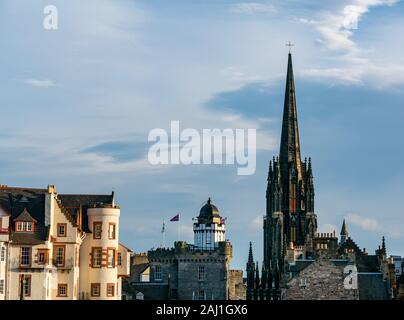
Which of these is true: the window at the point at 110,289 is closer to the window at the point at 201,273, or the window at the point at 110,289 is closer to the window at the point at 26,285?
the window at the point at 26,285

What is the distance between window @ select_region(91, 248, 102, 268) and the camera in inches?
3243

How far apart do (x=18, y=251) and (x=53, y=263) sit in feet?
9.24

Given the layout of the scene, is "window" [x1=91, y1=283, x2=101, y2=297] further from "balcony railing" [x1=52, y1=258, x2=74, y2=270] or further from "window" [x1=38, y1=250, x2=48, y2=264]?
"window" [x1=38, y1=250, x2=48, y2=264]

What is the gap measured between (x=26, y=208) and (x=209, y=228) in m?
56.4

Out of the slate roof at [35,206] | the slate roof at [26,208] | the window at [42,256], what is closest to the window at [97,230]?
the slate roof at [35,206]

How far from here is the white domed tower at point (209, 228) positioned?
442 feet

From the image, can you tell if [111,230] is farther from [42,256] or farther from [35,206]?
[42,256]

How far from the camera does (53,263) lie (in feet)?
262

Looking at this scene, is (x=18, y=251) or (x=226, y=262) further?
(x=226, y=262)

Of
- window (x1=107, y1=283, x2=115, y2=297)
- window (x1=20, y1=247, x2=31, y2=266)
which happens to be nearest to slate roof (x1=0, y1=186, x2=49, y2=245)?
window (x1=20, y1=247, x2=31, y2=266)

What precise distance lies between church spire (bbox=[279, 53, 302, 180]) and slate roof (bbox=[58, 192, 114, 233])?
6650cm

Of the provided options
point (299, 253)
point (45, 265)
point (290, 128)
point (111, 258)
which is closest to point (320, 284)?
point (299, 253)
